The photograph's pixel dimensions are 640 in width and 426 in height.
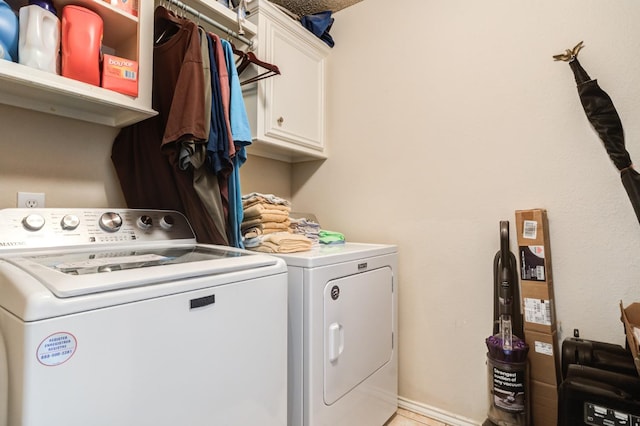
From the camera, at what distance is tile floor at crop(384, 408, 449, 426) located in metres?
1.82

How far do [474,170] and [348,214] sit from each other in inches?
32.6

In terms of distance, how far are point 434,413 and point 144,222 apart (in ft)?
5.98

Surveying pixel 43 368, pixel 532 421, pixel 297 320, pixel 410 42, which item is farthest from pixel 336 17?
pixel 532 421

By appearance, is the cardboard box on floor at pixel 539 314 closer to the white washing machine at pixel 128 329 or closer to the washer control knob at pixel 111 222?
the white washing machine at pixel 128 329

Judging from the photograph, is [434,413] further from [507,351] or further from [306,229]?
[306,229]

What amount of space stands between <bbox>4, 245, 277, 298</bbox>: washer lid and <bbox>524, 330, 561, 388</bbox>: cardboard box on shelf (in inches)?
49.9

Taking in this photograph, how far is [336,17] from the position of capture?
2318 mm

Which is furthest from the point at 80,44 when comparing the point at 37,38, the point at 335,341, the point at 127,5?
the point at 335,341

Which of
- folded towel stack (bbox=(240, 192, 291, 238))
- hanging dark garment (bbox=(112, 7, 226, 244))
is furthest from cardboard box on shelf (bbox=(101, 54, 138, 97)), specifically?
folded towel stack (bbox=(240, 192, 291, 238))

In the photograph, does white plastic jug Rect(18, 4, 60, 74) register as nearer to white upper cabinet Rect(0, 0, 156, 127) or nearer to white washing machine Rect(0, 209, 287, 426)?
white upper cabinet Rect(0, 0, 156, 127)

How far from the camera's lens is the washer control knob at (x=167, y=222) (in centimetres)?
141

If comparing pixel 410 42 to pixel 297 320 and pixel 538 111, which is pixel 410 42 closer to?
pixel 538 111

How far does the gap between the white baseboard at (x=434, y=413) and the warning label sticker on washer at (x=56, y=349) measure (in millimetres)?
1864

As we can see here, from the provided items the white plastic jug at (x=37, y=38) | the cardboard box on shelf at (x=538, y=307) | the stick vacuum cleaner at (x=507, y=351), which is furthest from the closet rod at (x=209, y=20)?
the cardboard box on shelf at (x=538, y=307)
